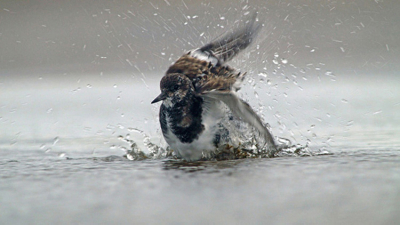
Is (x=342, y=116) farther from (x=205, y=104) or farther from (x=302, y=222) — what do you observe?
(x=302, y=222)

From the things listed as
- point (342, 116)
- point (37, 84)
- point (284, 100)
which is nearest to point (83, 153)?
point (342, 116)

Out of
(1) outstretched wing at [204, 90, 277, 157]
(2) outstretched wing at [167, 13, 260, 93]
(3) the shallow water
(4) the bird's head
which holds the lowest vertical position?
(3) the shallow water

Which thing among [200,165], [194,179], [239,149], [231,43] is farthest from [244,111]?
[194,179]

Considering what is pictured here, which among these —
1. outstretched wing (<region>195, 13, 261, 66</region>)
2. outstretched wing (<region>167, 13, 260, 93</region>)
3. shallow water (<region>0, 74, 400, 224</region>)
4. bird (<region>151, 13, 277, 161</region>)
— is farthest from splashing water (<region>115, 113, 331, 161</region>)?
outstretched wing (<region>195, 13, 261, 66</region>)

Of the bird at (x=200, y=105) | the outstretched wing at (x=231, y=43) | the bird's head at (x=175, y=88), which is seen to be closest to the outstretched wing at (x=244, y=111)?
the bird at (x=200, y=105)

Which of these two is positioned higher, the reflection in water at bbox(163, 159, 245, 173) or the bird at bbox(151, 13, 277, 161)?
the bird at bbox(151, 13, 277, 161)

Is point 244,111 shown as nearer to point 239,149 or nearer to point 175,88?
point 239,149

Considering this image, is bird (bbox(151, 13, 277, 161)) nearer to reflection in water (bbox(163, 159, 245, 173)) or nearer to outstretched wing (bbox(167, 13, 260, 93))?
outstretched wing (bbox(167, 13, 260, 93))

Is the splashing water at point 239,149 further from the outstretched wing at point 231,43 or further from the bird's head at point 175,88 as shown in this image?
the outstretched wing at point 231,43
